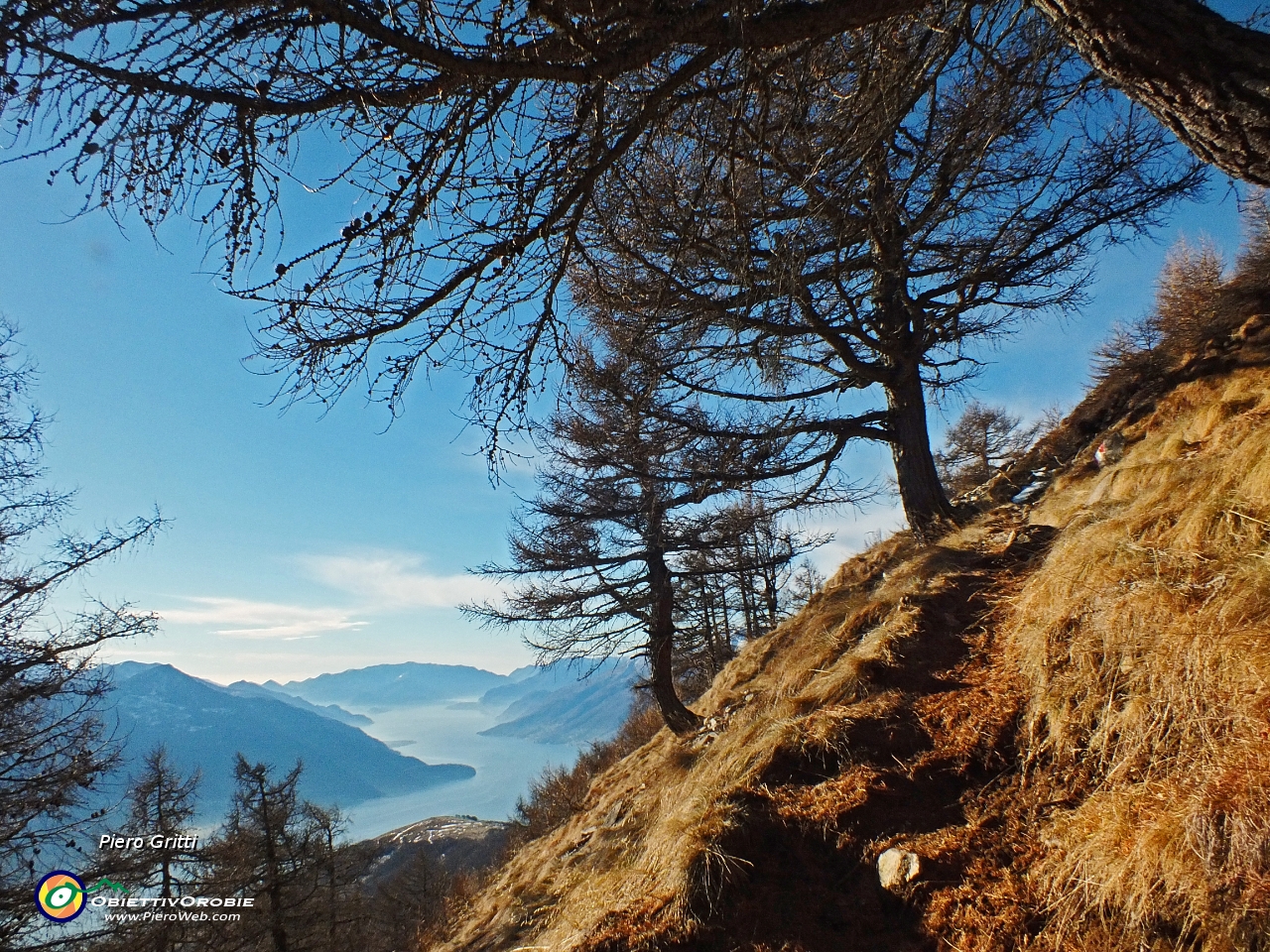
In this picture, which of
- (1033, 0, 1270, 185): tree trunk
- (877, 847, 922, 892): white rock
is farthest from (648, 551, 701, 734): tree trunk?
(1033, 0, 1270, 185): tree trunk

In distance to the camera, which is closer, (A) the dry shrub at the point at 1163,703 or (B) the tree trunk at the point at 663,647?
(A) the dry shrub at the point at 1163,703

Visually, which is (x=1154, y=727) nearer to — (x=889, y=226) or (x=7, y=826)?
(x=889, y=226)

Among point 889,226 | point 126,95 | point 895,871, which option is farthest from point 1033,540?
point 126,95

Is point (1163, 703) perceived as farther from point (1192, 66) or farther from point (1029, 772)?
point (1192, 66)

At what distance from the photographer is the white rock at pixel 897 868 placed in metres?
2.16

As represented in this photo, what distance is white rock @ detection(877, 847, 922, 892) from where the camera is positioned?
2160mm

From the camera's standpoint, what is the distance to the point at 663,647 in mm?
9344

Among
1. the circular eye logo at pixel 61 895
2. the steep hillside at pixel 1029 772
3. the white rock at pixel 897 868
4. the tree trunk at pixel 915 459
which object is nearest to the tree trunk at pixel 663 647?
the tree trunk at pixel 915 459

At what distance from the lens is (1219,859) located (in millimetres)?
1496

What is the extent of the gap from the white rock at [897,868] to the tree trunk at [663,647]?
629cm

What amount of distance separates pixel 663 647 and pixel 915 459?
16.0 ft

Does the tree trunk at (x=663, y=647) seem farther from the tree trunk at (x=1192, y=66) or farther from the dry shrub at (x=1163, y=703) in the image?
the tree trunk at (x=1192, y=66)

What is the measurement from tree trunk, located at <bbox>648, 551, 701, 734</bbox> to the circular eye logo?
8066 millimetres

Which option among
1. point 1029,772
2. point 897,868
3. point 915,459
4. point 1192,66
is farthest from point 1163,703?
point 915,459
